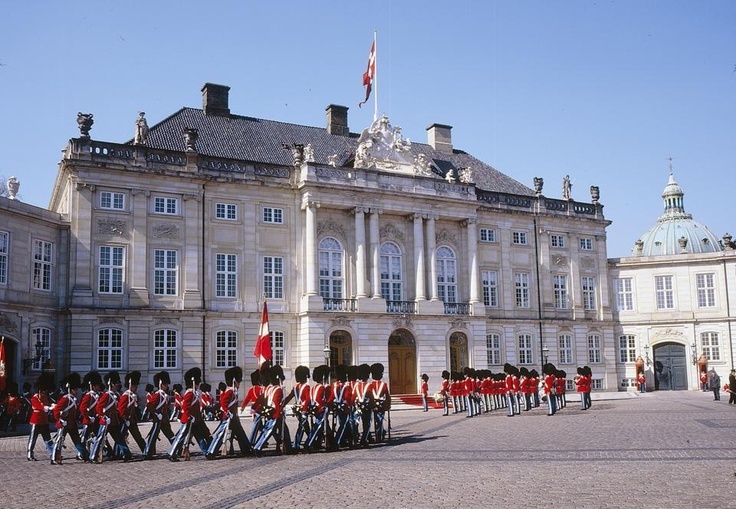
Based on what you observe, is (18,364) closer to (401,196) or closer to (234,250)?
(234,250)

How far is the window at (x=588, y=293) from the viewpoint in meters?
51.0

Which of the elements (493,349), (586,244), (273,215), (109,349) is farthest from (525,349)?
(109,349)

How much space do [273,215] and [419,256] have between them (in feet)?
27.8

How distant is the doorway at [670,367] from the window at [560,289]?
7881mm

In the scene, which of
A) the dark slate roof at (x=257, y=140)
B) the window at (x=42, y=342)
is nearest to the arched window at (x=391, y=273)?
the dark slate roof at (x=257, y=140)

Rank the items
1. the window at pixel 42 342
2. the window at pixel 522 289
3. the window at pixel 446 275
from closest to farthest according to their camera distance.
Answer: the window at pixel 42 342
the window at pixel 446 275
the window at pixel 522 289

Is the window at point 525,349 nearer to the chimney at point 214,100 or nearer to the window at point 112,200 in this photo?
the chimney at point 214,100

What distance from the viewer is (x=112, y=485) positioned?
14688 mm

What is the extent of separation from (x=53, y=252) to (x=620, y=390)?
3582cm

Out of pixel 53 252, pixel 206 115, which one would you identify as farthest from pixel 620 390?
pixel 53 252

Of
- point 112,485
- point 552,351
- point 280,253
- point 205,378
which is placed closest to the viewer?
point 112,485

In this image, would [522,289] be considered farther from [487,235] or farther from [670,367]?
[670,367]

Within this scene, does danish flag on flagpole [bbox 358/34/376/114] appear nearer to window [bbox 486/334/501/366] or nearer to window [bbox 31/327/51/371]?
window [bbox 486/334/501/366]

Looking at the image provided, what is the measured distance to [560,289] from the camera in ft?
165
